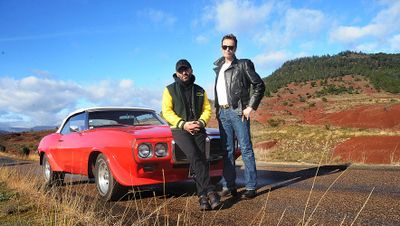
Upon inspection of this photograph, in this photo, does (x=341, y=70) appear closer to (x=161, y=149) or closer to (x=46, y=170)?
(x=46, y=170)

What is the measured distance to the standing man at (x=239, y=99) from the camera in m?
5.52

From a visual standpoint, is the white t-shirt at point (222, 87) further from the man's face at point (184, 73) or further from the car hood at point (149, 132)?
the car hood at point (149, 132)

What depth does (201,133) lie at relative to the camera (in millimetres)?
5301

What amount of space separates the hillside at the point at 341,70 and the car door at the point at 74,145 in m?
75.2

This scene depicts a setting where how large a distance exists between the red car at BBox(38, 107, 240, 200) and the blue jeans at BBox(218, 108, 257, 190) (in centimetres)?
26

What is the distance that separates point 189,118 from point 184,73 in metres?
0.56

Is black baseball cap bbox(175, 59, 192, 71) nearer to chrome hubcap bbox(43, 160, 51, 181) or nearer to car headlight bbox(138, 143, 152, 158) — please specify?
car headlight bbox(138, 143, 152, 158)

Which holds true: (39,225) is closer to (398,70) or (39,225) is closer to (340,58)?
(398,70)

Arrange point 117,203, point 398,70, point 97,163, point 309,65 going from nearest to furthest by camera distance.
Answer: point 117,203 < point 97,163 < point 398,70 < point 309,65

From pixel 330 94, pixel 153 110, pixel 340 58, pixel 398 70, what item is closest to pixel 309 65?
pixel 340 58

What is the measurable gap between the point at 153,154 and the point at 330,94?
77701 mm

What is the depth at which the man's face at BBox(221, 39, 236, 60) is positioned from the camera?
5.54 meters

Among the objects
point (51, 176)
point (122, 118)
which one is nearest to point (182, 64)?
point (122, 118)

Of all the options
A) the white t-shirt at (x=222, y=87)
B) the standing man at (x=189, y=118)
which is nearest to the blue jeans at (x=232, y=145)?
the white t-shirt at (x=222, y=87)
